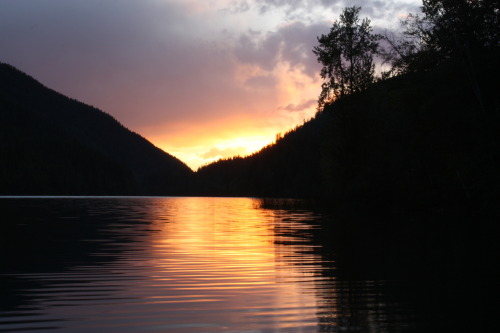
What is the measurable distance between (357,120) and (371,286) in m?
45.7

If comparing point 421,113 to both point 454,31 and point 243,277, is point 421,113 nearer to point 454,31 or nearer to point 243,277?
point 454,31

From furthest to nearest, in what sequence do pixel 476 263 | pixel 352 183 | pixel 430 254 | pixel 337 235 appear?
pixel 352 183, pixel 337 235, pixel 430 254, pixel 476 263

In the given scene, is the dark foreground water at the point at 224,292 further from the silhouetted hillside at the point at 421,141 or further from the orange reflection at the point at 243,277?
the silhouetted hillside at the point at 421,141

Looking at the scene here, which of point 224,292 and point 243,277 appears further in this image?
point 243,277

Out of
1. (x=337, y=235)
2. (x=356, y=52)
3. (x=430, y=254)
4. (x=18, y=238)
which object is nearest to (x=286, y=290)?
(x=430, y=254)

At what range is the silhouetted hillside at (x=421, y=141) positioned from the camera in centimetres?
3591

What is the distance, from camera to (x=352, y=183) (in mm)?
55312

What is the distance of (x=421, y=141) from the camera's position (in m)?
45.6

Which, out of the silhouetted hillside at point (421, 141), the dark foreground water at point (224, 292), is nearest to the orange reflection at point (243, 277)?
the dark foreground water at point (224, 292)

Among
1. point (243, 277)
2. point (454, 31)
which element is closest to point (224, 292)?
point (243, 277)

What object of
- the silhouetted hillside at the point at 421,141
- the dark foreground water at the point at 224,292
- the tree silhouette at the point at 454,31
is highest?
the tree silhouette at the point at 454,31

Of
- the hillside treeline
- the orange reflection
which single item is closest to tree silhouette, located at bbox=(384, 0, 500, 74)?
the hillside treeline

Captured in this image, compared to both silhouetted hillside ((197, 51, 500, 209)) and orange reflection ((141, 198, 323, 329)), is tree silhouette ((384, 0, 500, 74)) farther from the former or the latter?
orange reflection ((141, 198, 323, 329))

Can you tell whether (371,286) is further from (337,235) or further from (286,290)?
(337,235)
